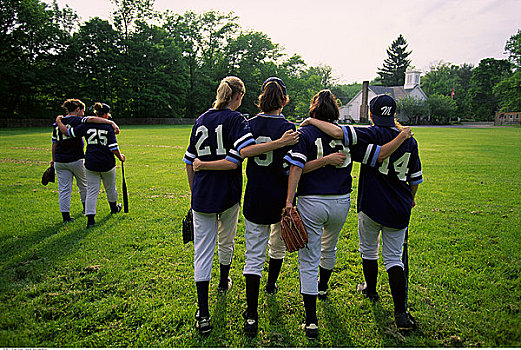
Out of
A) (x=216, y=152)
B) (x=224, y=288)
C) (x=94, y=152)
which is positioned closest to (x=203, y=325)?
(x=224, y=288)

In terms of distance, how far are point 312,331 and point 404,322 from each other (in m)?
0.95

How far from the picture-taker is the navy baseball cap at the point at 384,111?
315 cm

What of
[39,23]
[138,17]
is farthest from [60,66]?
[138,17]

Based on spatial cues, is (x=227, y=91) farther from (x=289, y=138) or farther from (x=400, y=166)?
(x=400, y=166)

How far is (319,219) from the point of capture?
9.74ft

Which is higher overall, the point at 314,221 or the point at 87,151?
the point at 87,151

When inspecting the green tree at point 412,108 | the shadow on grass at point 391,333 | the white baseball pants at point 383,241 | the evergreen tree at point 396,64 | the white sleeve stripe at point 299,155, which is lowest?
the shadow on grass at point 391,333

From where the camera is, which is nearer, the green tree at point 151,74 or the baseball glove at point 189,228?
the baseball glove at point 189,228

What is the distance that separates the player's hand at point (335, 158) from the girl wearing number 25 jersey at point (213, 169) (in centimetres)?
76

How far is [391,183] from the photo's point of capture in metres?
3.14

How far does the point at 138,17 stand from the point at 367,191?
2335 inches

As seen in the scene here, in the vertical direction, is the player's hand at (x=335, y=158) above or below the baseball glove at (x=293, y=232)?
above

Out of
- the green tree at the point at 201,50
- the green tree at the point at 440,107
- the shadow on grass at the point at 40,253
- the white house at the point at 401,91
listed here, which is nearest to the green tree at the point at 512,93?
the green tree at the point at 440,107

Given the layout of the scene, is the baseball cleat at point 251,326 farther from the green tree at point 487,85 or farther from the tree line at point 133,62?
the green tree at point 487,85
